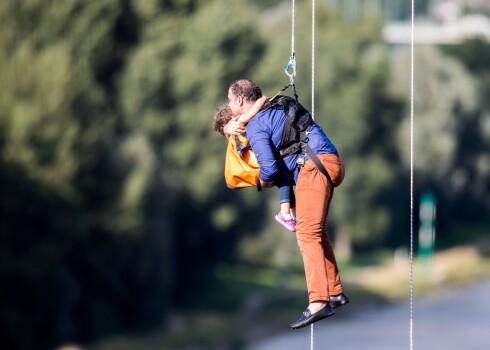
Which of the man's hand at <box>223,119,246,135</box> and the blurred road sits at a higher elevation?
the blurred road

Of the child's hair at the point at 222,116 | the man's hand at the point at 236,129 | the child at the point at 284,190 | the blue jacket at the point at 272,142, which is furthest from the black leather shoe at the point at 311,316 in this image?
the child's hair at the point at 222,116

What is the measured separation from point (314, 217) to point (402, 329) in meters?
38.3

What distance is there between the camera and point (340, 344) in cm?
4556

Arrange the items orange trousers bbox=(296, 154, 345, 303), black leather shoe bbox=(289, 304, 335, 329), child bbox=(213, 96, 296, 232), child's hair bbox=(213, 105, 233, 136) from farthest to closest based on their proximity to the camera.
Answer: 1. child's hair bbox=(213, 105, 233, 136)
2. child bbox=(213, 96, 296, 232)
3. orange trousers bbox=(296, 154, 345, 303)
4. black leather shoe bbox=(289, 304, 335, 329)

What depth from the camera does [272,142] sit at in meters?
10.0

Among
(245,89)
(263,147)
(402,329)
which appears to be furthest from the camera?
(402,329)

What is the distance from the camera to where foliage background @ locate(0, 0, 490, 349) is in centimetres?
3666

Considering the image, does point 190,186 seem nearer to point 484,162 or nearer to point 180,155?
point 180,155

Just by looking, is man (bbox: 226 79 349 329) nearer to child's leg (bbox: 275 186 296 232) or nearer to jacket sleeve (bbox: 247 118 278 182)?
jacket sleeve (bbox: 247 118 278 182)

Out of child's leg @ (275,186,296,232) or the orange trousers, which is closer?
the orange trousers

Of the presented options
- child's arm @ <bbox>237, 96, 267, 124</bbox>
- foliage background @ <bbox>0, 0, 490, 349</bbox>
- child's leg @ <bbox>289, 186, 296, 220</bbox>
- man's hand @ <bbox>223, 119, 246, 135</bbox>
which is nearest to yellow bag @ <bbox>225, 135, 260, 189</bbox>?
man's hand @ <bbox>223, 119, 246, 135</bbox>

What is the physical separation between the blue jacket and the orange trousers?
0.10 meters

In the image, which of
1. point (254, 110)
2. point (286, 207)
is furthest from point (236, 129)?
point (286, 207)

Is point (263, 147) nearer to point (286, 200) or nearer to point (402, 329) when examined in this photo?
point (286, 200)
